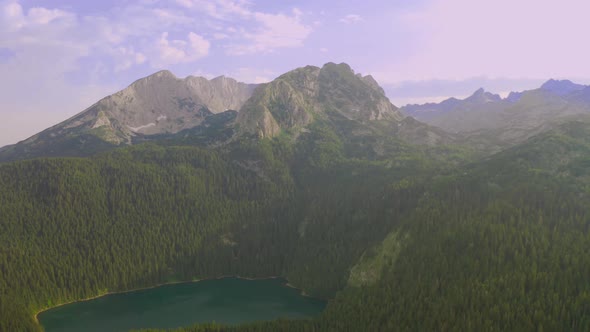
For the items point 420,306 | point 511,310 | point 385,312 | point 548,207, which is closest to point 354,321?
point 385,312

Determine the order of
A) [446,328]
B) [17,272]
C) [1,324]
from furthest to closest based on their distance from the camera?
[17,272] → [1,324] → [446,328]

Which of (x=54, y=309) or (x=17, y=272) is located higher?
(x=17, y=272)

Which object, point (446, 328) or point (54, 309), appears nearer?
point (446, 328)

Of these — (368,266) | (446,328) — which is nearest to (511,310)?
(446,328)

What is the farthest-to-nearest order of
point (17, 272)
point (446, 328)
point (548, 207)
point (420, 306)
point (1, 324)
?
1. point (17, 272)
2. point (548, 207)
3. point (1, 324)
4. point (420, 306)
5. point (446, 328)

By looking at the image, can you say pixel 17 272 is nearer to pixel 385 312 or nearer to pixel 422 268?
pixel 385 312

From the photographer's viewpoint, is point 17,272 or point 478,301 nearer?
point 478,301

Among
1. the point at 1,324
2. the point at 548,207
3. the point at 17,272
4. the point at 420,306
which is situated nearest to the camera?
the point at 420,306

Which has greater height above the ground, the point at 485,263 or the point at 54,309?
the point at 485,263

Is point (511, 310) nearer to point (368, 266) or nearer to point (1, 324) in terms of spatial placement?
point (368, 266)
